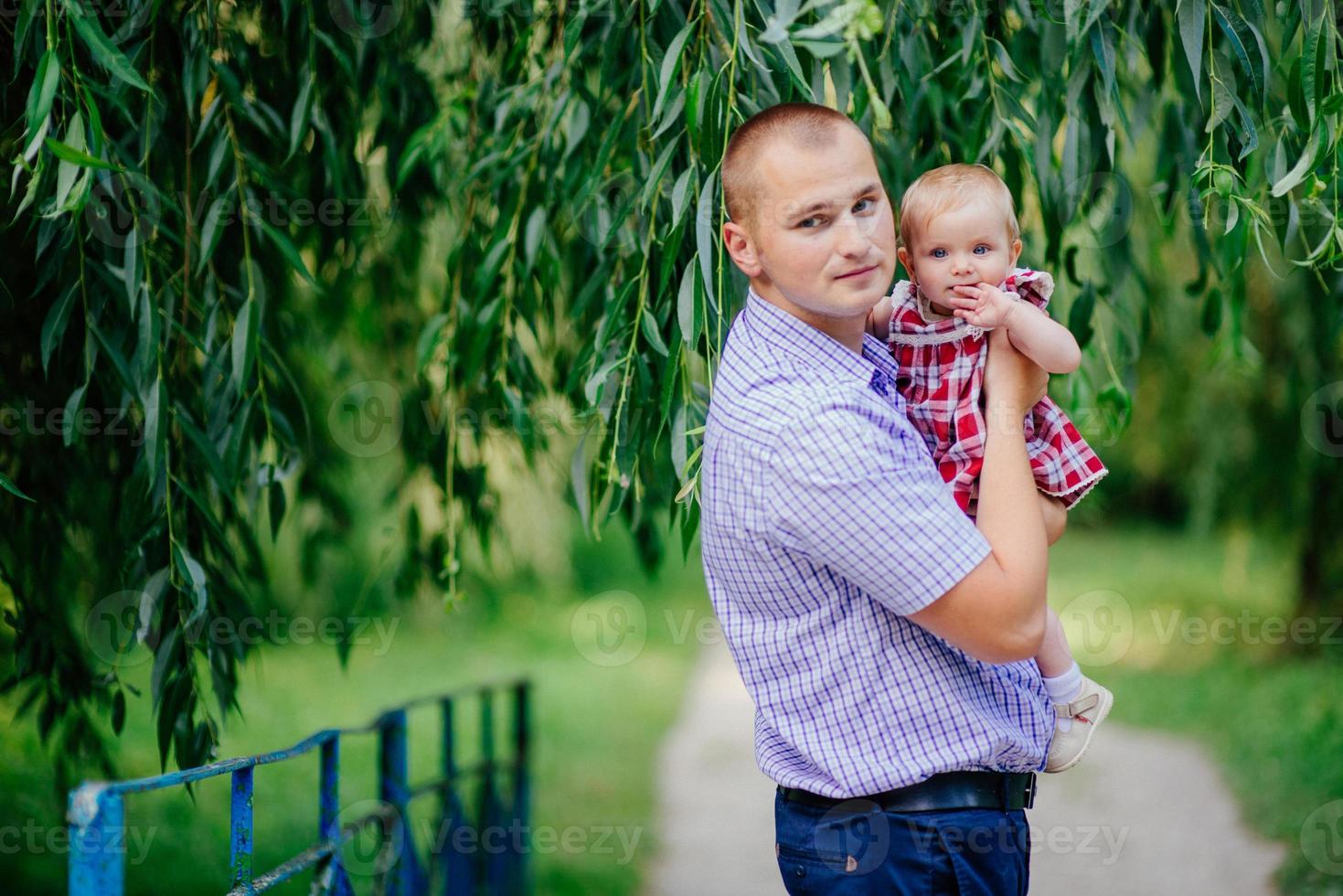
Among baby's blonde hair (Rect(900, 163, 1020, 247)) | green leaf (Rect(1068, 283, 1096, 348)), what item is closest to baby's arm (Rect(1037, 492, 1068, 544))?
baby's blonde hair (Rect(900, 163, 1020, 247))

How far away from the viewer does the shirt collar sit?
1619 millimetres

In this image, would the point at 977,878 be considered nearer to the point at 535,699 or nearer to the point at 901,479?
the point at 901,479

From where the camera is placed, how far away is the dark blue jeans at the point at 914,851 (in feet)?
5.22

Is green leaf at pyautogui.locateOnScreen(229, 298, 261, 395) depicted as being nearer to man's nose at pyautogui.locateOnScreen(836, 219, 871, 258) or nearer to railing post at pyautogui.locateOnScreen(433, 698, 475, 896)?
man's nose at pyautogui.locateOnScreen(836, 219, 871, 258)

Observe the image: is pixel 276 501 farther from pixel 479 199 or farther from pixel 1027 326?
pixel 1027 326

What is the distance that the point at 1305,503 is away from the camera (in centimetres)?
749

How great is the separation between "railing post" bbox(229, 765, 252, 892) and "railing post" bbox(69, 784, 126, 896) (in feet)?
1.24

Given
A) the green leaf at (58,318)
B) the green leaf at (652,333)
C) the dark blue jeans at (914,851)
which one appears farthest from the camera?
the green leaf at (58,318)

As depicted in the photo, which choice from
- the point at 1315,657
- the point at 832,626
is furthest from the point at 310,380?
the point at 1315,657

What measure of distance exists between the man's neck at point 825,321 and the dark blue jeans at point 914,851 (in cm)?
61

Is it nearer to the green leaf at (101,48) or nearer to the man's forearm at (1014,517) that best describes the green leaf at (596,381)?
the man's forearm at (1014,517)

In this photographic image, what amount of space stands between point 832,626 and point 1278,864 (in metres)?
4.42

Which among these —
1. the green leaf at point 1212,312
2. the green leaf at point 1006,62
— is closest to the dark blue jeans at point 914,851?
the green leaf at point 1006,62

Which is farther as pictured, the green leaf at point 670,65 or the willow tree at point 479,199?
the willow tree at point 479,199
